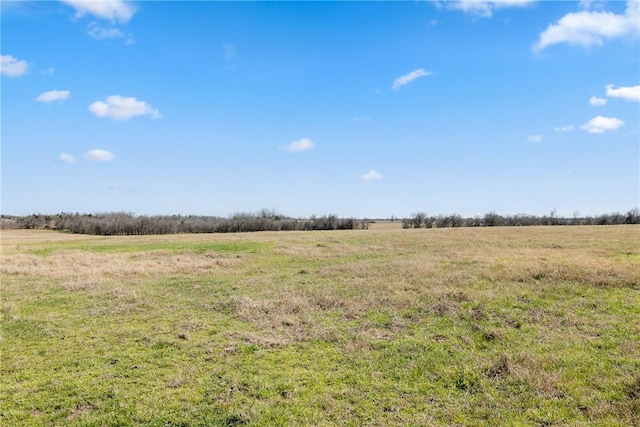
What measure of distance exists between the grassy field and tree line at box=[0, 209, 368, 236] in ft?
208

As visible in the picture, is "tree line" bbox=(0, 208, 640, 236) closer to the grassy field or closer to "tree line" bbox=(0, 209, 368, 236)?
"tree line" bbox=(0, 209, 368, 236)

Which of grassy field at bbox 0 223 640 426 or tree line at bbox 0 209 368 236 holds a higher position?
tree line at bbox 0 209 368 236

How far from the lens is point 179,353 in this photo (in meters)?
9.35

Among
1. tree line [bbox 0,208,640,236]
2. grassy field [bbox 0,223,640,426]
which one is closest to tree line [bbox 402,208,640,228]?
tree line [bbox 0,208,640,236]

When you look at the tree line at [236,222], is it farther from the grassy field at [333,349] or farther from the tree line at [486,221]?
the grassy field at [333,349]

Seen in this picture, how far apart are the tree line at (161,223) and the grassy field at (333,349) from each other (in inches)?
2497

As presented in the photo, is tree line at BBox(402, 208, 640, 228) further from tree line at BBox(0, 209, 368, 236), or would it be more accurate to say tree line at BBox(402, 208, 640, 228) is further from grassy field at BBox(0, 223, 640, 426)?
grassy field at BBox(0, 223, 640, 426)

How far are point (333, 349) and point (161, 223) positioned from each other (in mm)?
77672

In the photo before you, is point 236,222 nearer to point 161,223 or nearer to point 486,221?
point 161,223

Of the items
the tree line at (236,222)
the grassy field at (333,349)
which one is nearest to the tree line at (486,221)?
the tree line at (236,222)

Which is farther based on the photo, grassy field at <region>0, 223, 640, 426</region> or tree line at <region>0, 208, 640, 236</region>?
tree line at <region>0, 208, 640, 236</region>

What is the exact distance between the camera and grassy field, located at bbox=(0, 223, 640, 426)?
6.65 metres

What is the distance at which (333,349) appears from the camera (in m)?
9.49

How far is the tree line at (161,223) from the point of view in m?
78.4
